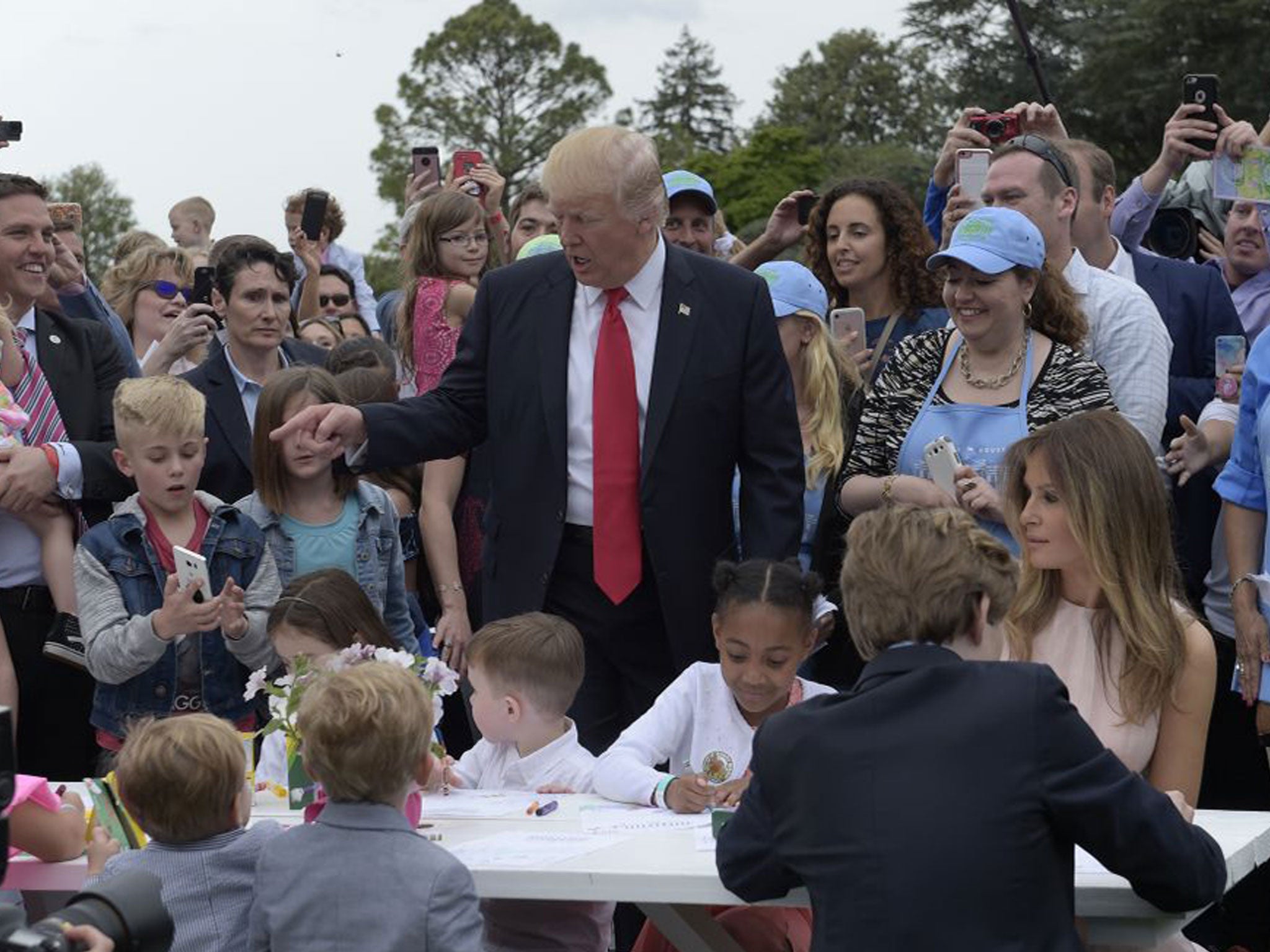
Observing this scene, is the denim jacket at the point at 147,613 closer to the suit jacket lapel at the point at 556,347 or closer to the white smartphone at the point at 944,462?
the suit jacket lapel at the point at 556,347

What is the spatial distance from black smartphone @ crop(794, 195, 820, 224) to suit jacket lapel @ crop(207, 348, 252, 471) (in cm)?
230

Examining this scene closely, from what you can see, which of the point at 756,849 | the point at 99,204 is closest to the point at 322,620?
the point at 756,849

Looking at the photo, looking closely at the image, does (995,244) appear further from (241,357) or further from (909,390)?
(241,357)

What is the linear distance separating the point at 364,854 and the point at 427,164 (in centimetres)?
593

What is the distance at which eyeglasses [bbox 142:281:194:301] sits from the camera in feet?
29.3

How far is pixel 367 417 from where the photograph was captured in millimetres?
5562

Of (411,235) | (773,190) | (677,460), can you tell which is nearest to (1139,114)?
(773,190)

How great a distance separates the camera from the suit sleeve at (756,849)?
12.3 feet

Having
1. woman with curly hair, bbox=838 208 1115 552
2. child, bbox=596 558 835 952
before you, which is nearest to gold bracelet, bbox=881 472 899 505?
woman with curly hair, bbox=838 208 1115 552

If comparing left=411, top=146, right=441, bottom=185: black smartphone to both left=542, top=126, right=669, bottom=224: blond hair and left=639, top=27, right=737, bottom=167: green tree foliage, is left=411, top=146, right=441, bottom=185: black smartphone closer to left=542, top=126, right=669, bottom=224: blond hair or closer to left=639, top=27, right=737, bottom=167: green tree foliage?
left=542, top=126, right=669, bottom=224: blond hair

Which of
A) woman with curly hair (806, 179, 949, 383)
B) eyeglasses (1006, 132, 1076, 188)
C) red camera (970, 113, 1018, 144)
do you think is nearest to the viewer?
eyeglasses (1006, 132, 1076, 188)

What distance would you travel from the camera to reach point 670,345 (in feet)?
18.0

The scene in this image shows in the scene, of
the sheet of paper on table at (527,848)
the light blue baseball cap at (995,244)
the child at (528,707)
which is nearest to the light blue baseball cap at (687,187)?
the light blue baseball cap at (995,244)

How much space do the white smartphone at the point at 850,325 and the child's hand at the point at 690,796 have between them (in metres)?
2.55
